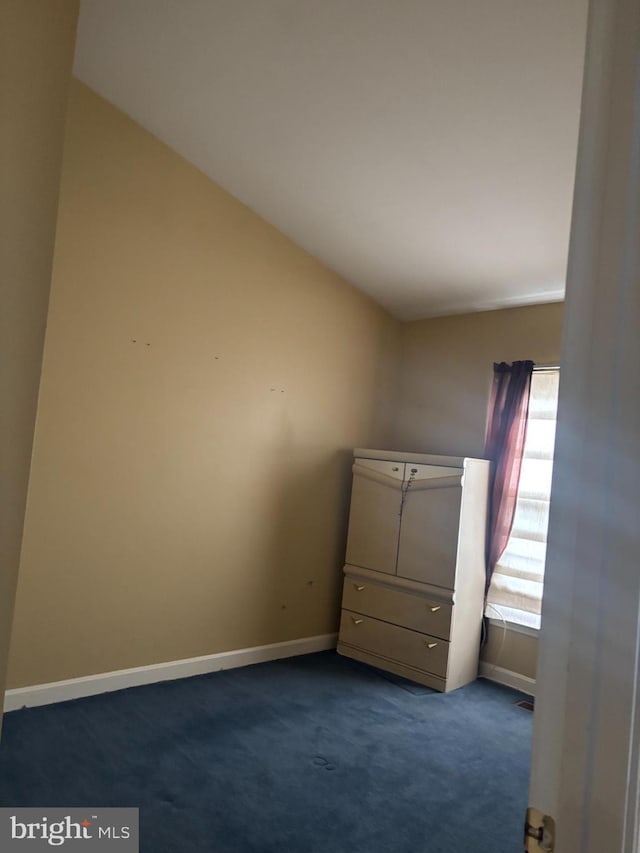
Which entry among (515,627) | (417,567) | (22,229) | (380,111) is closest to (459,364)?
(417,567)

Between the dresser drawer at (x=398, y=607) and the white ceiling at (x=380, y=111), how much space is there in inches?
81.7

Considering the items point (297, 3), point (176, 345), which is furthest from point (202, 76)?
point (176, 345)

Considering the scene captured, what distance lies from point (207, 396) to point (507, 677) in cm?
258

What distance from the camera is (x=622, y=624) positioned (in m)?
0.60

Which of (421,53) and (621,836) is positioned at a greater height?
(421,53)

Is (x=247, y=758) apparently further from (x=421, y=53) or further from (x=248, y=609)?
(x=421, y=53)

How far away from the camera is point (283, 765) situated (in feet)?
8.56

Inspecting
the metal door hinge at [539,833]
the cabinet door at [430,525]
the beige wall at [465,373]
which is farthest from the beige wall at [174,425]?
the metal door hinge at [539,833]

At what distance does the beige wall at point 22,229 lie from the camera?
1134 millimetres

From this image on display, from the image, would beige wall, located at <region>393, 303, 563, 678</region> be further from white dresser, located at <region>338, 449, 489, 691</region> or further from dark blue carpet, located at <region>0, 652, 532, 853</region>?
dark blue carpet, located at <region>0, 652, 532, 853</region>

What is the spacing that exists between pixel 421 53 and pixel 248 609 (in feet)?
10.2

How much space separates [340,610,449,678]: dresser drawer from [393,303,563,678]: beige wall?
0.50 metres

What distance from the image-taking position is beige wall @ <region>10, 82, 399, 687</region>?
3.05 metres

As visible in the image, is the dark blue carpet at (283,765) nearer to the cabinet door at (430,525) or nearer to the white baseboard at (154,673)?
the white baseboard at (154,673)
